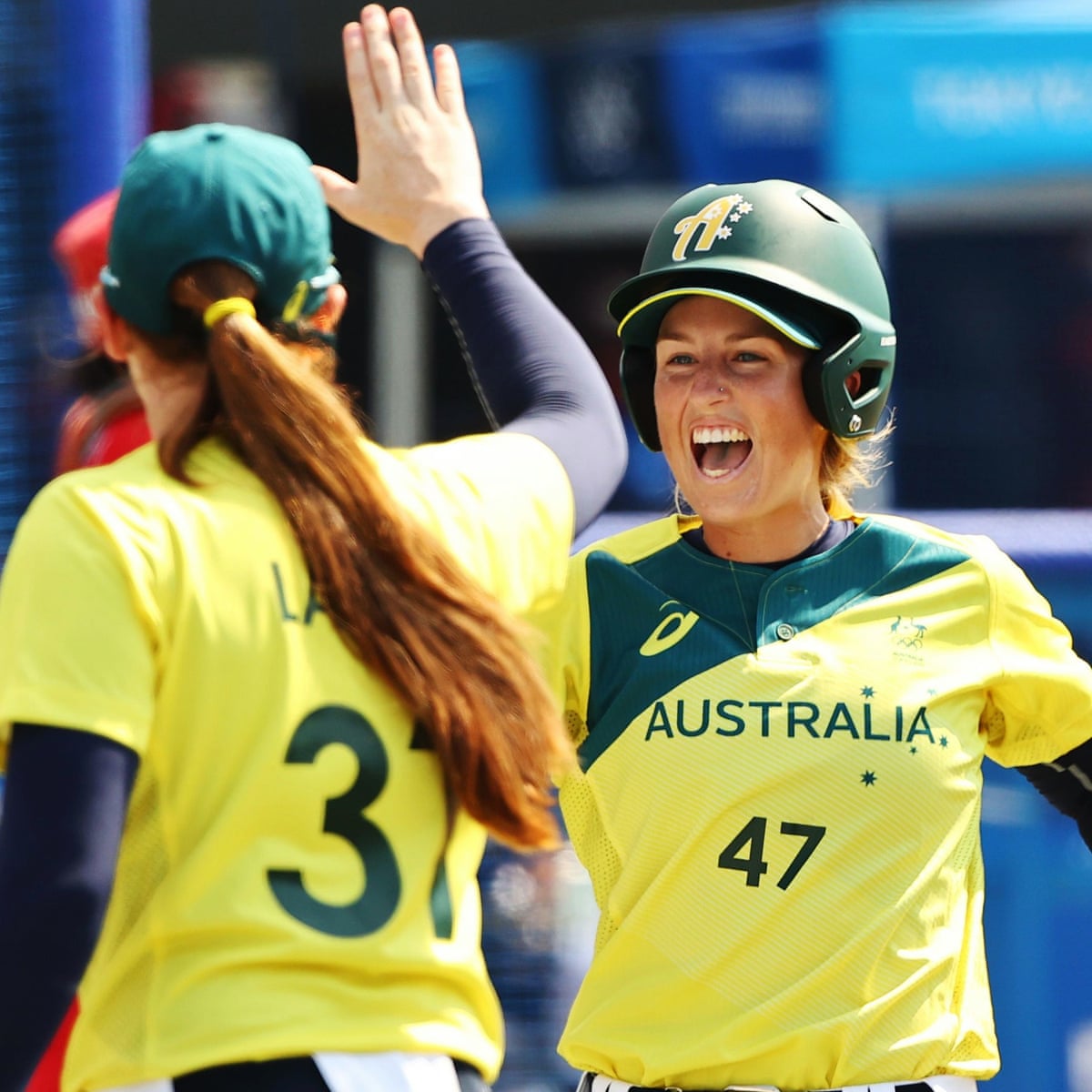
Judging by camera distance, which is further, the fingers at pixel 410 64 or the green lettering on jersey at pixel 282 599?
the fingers at pixel 410 64

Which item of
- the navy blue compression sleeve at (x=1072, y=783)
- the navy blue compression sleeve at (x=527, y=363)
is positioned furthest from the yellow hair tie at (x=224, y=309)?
the navy blue compression sleeve at (x=1072, y=783)

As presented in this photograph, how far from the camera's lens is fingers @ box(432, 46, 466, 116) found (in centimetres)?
261

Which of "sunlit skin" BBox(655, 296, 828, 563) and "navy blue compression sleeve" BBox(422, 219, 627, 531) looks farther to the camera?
"sunlit skin" BBox(655, 296, 828, 563)

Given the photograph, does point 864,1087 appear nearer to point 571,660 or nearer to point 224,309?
point 571,660

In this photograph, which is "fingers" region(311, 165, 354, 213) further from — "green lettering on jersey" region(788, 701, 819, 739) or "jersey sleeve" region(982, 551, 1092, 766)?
"jersey sleeve" region(982, 551, 1092, 766)

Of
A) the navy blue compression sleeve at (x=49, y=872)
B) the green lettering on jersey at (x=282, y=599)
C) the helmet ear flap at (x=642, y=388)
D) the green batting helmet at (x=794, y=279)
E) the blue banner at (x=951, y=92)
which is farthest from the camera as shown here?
the blue banner at (x=951, y=92)

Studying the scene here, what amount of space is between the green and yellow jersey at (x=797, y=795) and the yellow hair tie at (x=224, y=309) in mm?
786

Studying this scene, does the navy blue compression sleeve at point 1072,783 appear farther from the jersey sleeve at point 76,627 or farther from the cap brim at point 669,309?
the jersey sleeve at point 76,627

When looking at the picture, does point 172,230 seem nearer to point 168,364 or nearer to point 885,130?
point 168,364

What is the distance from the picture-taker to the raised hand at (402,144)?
8.38 feet

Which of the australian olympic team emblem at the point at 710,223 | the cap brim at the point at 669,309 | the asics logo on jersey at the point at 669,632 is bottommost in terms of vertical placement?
the asics logo on jersey at the point at 669,632

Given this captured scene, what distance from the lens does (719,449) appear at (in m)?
2.78

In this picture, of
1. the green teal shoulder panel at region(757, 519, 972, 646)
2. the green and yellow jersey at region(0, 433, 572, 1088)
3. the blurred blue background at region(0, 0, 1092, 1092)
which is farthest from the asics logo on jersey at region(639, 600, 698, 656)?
the blurred blue background at region(0, 0, 1092, 1092)

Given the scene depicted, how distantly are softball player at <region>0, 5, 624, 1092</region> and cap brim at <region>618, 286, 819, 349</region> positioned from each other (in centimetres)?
64
